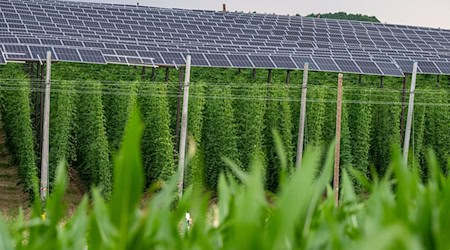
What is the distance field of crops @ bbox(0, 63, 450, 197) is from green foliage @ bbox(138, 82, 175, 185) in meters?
0.02

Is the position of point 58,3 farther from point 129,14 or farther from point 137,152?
point 137,152

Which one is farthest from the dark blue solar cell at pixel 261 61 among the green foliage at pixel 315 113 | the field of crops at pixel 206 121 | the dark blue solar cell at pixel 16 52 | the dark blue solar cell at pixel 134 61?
the dark blue solar cell at pixel 16 52

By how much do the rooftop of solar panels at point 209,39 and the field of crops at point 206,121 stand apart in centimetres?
48

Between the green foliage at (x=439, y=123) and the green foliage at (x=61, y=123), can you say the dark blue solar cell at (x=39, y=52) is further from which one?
the green foliage at (x=439, y=123)

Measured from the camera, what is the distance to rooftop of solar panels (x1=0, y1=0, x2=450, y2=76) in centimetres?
1438

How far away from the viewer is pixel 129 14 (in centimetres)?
2261

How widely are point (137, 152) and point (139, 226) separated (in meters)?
0.10

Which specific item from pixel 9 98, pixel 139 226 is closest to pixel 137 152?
pixel 139 226

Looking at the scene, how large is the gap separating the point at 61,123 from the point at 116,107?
116cm

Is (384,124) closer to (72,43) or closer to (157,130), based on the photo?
(157,130)

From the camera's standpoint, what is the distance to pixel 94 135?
13.4 metres

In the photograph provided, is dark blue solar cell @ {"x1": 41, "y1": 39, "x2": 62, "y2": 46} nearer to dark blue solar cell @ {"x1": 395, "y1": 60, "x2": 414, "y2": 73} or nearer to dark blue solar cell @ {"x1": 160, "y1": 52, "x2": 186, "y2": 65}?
dark blue solar cell @ {"x1": 160, "y1": 52, "x2": 186, "y2": 65}

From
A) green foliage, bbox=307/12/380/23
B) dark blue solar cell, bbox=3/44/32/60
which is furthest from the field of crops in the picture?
green foliage, bbox=307/12/380/23

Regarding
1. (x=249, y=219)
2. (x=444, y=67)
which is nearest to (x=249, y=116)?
(x=444, y=67)
